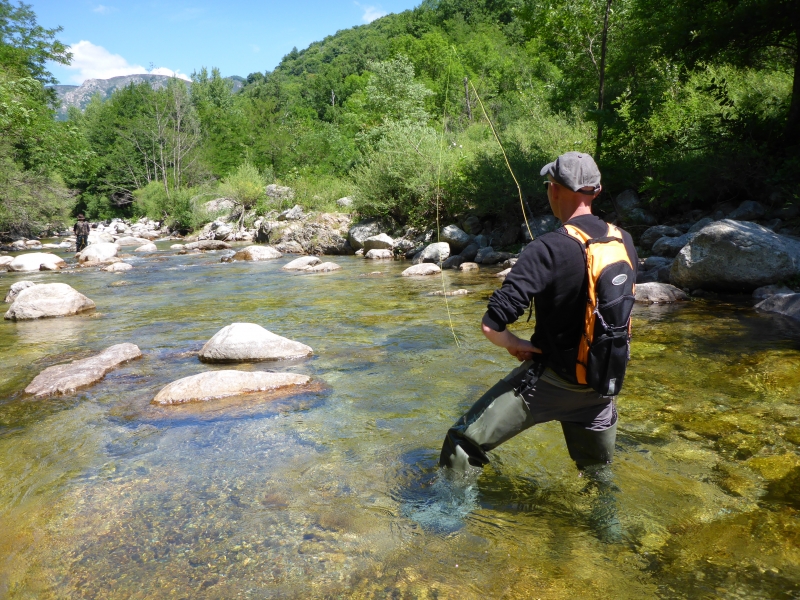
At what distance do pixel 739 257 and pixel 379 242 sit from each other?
46.8 feet

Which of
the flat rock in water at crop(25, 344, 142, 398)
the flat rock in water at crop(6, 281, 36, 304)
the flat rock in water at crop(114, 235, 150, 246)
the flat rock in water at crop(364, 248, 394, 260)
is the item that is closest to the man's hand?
the flat rock in water at crop(25, 344, 142, 398)

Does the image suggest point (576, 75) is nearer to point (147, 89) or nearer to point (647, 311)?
point (647, 311)

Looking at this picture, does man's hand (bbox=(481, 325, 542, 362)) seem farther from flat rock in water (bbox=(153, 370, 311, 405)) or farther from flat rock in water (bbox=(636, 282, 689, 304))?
flat rock in water (bbox=(636, 282, 689, 304))

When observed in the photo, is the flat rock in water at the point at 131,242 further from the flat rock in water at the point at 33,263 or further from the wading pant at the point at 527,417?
the wading pant at the point at 527,417

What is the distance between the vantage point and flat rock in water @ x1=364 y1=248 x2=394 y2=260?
2194 cm

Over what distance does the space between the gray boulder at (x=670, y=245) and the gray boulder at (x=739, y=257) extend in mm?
2777

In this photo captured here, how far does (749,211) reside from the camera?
43.1 feet

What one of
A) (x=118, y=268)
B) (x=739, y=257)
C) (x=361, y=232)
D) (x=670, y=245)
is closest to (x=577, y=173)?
(x=739, y=257)

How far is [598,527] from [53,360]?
7.32 meters

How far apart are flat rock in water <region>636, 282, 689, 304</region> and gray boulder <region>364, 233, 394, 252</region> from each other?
12955 mm

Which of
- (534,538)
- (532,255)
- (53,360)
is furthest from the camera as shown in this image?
(53,360)

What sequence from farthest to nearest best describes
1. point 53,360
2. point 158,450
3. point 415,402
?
point 53,360 < point 415,402 < point 158,450

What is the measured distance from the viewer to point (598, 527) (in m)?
3.49

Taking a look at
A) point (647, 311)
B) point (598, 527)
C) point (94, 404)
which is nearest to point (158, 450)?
point (94, 404)
